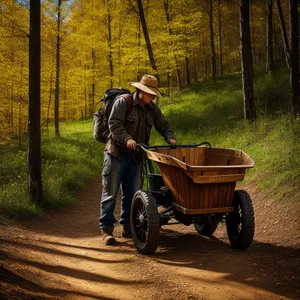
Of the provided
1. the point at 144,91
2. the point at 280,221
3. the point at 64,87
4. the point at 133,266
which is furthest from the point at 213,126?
the point at 64,87

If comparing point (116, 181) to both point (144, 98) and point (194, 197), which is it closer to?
point (144, 98)

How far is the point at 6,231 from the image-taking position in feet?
18.4

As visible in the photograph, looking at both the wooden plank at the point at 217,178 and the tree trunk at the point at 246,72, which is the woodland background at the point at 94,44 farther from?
the wooden plank at the point at 217,178

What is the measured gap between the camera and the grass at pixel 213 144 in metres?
7.38

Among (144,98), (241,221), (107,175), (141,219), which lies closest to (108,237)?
(141,219)

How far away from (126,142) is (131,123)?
0.46 meters

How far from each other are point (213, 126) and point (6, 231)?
9.32 meters

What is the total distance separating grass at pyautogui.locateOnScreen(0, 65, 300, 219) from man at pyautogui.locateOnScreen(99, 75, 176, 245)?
2.24 m

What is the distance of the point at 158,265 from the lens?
172 inches

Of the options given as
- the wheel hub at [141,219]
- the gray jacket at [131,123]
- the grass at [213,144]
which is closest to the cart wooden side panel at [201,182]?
the wheel hub at [141,219]

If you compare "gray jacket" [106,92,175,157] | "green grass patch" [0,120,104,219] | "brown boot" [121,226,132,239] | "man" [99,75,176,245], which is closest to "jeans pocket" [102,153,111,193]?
"man" [99,75,176,245]

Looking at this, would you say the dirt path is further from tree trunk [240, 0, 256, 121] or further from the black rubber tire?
tree trunk [240, 0, 256, 121]

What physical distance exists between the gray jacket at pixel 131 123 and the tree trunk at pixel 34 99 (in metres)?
2.63

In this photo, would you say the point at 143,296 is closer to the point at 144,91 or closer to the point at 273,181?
the point at 144,91
